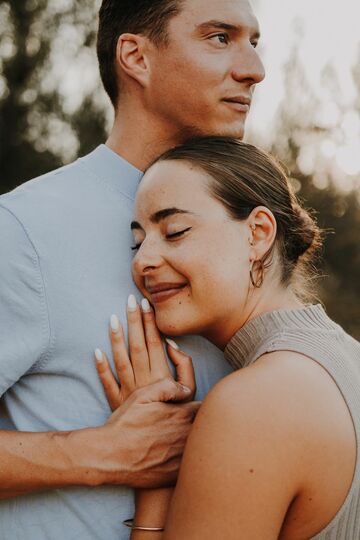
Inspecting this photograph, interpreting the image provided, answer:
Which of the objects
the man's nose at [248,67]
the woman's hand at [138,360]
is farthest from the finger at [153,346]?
the man's nose at [248,67]

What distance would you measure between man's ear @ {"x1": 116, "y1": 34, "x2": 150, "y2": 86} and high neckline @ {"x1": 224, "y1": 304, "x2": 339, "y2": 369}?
1.05 metres

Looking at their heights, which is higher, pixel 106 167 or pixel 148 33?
pixel 148 33

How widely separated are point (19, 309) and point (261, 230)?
73cm

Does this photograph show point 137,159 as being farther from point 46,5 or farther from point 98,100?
point 46,5

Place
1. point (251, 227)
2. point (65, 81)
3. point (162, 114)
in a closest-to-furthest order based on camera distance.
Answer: point (251, 227) → point (162, 114) → point (65, 81)

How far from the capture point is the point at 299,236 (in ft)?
8.21

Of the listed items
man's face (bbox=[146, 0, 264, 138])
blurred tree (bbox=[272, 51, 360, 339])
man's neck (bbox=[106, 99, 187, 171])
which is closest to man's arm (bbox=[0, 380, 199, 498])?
man's neck (bbox=[106, 99, 187, 171])

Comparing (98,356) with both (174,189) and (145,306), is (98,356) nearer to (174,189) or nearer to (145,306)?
(145,306)

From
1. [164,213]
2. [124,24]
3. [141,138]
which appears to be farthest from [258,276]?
[124,24]

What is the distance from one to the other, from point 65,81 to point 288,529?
12.0 meters

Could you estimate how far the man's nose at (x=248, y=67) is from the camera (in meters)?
2.75

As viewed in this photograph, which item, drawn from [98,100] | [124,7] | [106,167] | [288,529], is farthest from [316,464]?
[98,100]

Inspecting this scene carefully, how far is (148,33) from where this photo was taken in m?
2.83

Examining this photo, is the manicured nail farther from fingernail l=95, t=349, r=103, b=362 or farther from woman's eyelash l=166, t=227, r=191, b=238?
woman's eyelash l=166, t=227, r=191, b=238
